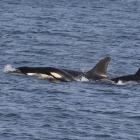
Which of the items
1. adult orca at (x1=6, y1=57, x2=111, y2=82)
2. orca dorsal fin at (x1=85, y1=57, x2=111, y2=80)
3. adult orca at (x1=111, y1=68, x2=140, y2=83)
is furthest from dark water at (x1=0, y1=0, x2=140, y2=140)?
orca dorsal fin at (x1=85, y1=57, x2=111, y2=80)

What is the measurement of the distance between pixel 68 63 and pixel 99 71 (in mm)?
4045

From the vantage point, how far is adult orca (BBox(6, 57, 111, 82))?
1761 inches

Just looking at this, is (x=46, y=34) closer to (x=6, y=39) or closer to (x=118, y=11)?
(x=6, y=39)

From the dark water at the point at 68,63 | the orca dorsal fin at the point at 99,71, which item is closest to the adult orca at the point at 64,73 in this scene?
the orca dorsal fin at the point at 99,71

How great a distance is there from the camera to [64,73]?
44.9 metres

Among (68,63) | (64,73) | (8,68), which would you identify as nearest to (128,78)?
(64,73)

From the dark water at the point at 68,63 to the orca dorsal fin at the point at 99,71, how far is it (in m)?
1.06

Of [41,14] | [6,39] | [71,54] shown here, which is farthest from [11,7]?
[71,54]

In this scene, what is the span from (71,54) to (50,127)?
1921cm

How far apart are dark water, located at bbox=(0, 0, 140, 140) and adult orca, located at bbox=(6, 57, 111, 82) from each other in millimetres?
800

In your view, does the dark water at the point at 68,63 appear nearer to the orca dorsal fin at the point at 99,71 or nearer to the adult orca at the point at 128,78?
the adult orca at the point at 128,78

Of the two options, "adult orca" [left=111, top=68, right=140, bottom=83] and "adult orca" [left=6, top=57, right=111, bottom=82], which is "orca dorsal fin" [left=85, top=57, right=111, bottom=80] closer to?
"adult orca" [left=6, top=57, right=111, bottom=82]

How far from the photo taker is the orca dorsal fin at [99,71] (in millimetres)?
45781

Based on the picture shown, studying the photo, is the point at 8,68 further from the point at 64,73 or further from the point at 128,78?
the point at 128,78
